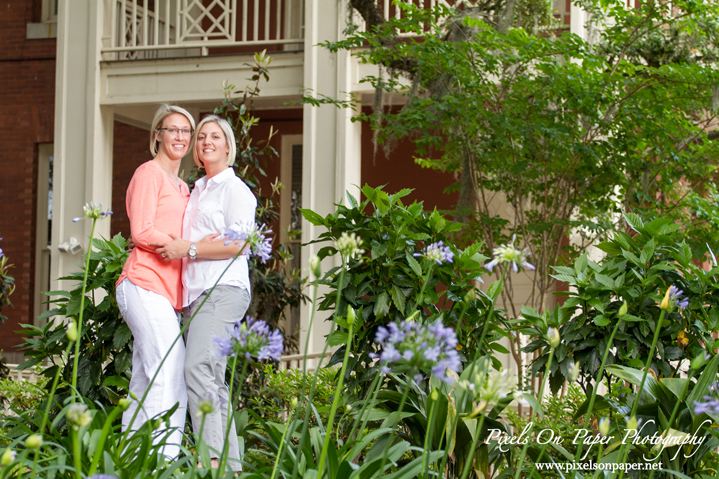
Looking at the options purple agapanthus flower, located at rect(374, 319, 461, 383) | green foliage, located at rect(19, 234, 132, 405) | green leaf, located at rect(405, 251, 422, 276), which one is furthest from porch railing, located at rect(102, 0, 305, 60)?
purple agapanthus flower, located at rect(374, 319, 461, 383)

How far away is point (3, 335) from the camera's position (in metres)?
9.48

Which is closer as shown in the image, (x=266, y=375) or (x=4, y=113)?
(x=266, y=375)

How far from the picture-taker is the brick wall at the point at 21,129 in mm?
9180

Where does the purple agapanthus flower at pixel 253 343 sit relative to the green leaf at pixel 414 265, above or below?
below

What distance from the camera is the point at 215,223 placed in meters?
2.70

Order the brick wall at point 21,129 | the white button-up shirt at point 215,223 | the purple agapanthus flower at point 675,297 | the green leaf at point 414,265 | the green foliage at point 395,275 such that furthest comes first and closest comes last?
the brick wall at point 21,129 → the green foliage at point 395,275 → the green leaf at point 414,265 → the white button-up shirt at point 215,223 → the purple agapanthus flower at point 675,297

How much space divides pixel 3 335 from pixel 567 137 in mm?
8377

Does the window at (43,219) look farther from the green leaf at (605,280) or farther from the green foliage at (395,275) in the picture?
the green leaf at (605,280)

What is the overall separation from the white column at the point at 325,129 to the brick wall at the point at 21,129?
4362 mm

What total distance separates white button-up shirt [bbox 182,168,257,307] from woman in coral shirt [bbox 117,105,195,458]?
69 millimetres

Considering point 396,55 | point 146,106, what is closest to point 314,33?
point 396,55

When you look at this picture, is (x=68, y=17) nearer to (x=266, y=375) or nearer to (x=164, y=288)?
(x=266, y=375)

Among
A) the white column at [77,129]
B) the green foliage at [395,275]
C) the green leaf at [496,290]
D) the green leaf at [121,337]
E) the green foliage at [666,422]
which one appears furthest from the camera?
the white column at [77,129]

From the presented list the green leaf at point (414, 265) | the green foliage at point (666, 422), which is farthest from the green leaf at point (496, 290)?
the green foliage at point (666, 422)
